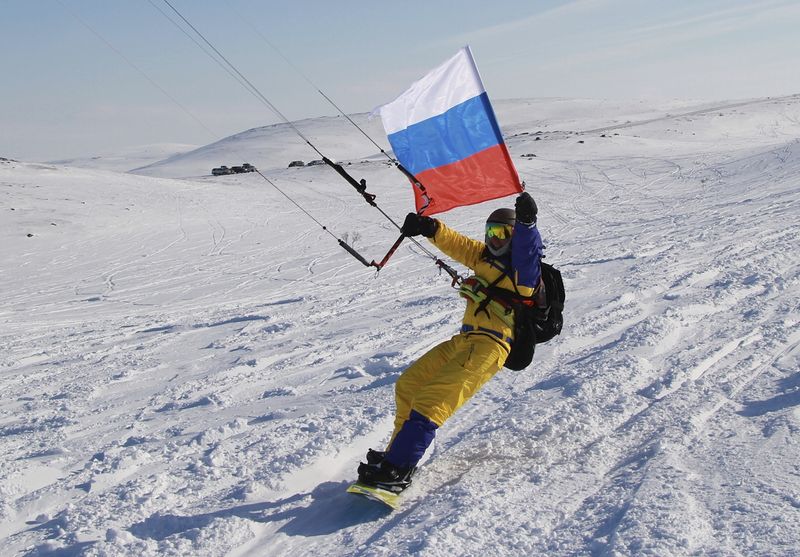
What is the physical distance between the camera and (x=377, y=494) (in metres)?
3.91

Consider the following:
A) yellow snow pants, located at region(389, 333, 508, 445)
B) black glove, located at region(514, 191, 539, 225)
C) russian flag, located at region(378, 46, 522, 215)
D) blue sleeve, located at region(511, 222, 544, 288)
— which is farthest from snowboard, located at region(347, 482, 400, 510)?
russian flag, located at region(378, 46, 522, 215)

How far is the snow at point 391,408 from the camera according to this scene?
3.65 metres

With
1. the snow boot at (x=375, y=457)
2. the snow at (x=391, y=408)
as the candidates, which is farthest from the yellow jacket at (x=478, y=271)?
the snow boot at (x=375, y=457)

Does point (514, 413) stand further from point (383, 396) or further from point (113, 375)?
point (113, 375)

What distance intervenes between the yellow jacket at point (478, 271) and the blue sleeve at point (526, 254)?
4cm

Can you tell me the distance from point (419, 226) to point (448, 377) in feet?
3.27

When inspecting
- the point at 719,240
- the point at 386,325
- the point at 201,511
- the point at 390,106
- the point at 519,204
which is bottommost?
the point at 719,240

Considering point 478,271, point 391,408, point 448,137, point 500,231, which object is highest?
point 448,137

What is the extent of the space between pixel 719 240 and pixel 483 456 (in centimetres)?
806

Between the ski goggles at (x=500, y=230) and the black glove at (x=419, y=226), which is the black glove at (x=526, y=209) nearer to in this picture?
the ski goggles at (x=500, y=230)

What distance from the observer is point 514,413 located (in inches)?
204

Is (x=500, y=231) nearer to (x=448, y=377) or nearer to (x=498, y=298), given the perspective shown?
(x=498, y=298)

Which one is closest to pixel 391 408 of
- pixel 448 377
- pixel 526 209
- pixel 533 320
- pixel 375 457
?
pixel 375 457

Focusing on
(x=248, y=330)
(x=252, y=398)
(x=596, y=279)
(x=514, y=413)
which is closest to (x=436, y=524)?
(x=514, y=413)
